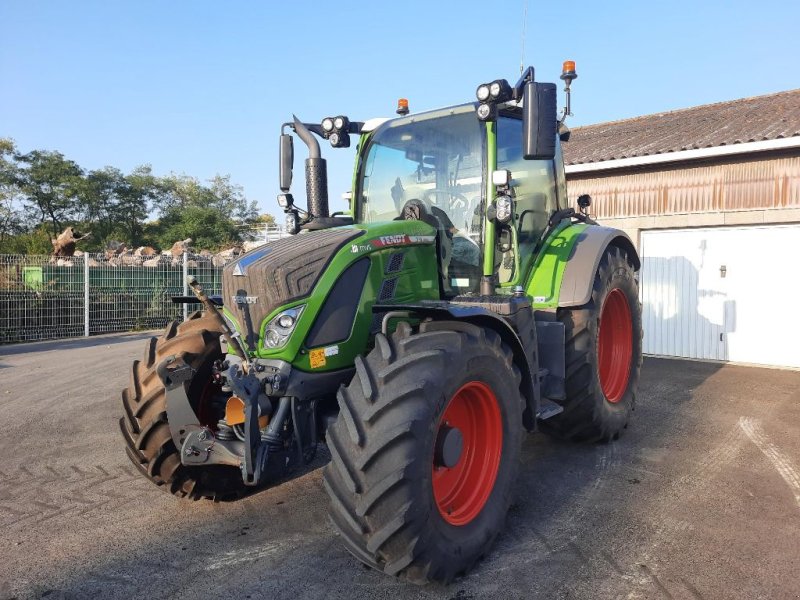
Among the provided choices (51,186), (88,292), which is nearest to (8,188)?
(51,186)

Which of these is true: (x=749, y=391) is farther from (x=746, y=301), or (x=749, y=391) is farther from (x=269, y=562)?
(x=269, y=562)

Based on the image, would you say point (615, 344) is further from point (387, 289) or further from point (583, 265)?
point (387, 289)

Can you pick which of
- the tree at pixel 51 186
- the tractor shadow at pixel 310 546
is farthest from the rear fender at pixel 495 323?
the tree at pixel 51 186

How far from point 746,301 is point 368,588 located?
8031 mm

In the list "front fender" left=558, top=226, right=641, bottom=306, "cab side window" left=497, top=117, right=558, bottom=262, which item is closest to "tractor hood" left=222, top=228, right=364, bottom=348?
"cab side window" left=497, top=117, right=558, bottom=262

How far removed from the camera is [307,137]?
4145mm

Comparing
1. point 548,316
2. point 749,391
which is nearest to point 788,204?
point 749,391

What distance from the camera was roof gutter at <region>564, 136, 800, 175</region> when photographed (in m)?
8.16

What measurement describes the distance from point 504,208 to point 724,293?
262 inches

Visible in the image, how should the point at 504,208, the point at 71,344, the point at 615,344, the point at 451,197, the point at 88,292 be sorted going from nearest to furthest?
the point at 504,208 < the point at 451,197 < the point at 615,344 < the point at 71,344 < the point at 88,292

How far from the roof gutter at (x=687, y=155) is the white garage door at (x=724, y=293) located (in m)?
1.08

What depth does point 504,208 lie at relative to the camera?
380cm

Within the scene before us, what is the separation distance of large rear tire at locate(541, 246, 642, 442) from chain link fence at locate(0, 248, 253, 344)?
8.54 metres

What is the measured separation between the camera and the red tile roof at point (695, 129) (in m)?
8.85
